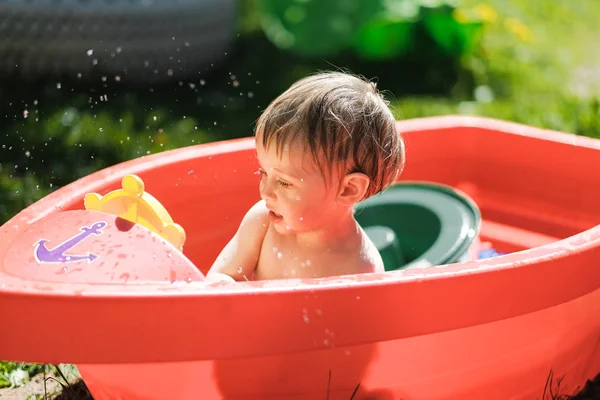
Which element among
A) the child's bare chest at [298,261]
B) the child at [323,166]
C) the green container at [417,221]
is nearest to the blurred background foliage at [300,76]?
the green container at [417,221]

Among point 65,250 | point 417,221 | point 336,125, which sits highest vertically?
point 336,125

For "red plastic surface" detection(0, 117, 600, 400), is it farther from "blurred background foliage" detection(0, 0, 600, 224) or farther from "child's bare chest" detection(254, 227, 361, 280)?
"blurred background foliage" detection(0, 0, 600, 224)

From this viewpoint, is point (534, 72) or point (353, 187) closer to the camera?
point (353, 187)

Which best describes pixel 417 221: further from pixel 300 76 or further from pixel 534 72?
pixel 534 72

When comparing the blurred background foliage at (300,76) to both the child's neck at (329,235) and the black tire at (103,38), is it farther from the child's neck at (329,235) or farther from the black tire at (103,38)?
the child's neck at (329,235)

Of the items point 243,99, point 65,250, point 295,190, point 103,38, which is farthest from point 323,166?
point 103,38

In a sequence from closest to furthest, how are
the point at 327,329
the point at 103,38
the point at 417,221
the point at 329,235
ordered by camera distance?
1. the point at 327,329
2. the point at 329,235
3. the point at 417,221
4. the point at 103,38

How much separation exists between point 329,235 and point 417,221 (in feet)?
1.99

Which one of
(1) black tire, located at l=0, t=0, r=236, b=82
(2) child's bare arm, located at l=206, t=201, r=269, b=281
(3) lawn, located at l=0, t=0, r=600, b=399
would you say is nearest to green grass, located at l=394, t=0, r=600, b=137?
(3) lawn, located at l=0, t=0, r=600, b=399

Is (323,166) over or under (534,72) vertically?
over

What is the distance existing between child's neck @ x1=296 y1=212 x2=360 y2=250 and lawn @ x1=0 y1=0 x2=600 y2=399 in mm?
1070

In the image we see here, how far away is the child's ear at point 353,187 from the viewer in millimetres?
1632

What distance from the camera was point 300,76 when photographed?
3.59 meters

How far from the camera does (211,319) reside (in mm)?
1326
